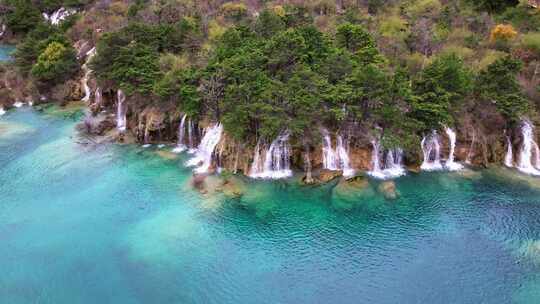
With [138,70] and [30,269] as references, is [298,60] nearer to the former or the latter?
[138,70]

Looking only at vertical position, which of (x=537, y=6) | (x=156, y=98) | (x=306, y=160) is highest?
(x=537, y=6)

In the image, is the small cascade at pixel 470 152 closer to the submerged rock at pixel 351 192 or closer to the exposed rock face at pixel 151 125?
the submerged rock at pixel 351 192

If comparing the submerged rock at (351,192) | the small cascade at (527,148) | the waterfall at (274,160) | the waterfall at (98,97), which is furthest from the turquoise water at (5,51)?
the small cascade at (527,148)

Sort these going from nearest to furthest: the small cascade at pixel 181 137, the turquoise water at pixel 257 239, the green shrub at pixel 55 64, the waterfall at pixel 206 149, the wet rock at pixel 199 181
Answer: the turquoise water at pixel 257 239
the wet rock at pixel 199 181
the waterfall at pixel 206 149
the small cascade at pixel 181 137
the green shrub at pixel 55 64

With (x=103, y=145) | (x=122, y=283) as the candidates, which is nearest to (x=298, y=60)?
(x=103, y=145)

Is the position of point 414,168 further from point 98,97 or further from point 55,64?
point 55,64

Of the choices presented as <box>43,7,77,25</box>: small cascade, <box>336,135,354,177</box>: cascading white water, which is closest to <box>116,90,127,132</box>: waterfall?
<box>336,135,354,177</box>: cascading white water
